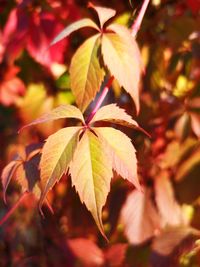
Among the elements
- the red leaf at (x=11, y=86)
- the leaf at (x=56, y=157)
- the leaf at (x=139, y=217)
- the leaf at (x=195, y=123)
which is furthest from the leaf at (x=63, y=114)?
the red leaf at (x=11, y=86)

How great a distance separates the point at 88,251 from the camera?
147cm

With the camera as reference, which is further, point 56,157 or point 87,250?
point 87,250

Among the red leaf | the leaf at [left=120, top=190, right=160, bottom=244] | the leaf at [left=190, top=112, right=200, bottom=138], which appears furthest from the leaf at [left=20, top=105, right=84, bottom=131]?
the red leaf

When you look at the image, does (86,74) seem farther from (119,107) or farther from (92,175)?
(119,107)

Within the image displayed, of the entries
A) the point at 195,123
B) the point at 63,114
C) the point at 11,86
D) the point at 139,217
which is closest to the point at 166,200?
the point at 139,217

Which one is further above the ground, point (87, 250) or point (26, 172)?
point (26, 172)

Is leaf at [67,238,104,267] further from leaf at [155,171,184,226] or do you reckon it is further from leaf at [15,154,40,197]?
leaf at [15,154,40,197]

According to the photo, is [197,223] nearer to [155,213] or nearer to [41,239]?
[155,213]

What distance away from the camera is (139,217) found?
136 centimetres

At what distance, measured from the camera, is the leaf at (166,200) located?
1327 mm

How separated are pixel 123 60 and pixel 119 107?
0.35 metres

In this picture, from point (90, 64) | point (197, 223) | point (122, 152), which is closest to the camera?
point (122, 152)

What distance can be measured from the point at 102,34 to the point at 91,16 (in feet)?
1.82

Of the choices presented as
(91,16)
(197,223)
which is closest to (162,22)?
(91,16)
